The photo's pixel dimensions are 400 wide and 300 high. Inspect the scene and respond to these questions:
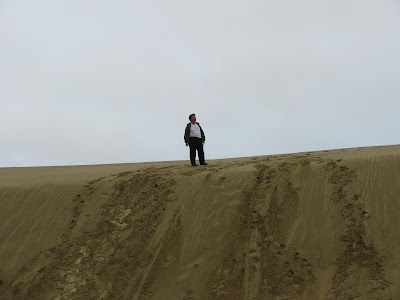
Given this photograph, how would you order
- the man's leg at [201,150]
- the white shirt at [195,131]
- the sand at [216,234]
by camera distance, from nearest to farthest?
the sand at [216,234] < the white shirt at [195,131] < the man's leg at [201,150]

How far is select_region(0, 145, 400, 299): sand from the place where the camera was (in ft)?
21.8

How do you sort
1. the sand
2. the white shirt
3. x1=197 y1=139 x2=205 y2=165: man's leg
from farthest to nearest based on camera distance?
x1=197 y1=139 x2=205 y2=165: man's leg, the white shirt, the sand

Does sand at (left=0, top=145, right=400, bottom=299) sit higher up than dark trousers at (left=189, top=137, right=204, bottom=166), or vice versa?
dark trousers at (left=189, top=137, right=204, bottom=166)

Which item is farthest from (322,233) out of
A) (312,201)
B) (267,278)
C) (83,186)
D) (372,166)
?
(83,186)

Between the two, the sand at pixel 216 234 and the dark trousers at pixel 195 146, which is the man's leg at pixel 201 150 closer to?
the dark trousers at pixel 195 146

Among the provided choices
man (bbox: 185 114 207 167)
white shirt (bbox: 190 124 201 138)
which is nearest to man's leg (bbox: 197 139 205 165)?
man (bbox: 185 114 207 167)

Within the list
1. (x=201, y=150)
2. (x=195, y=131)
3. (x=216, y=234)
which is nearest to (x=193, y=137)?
(x=195, y=131)

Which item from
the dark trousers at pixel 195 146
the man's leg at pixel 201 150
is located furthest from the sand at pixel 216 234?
the man's leg at pixel 201 150

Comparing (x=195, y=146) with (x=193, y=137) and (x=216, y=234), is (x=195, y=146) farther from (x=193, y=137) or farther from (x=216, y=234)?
(x=216, y=234)

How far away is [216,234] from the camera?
25.1ft

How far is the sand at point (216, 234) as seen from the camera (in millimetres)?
6656

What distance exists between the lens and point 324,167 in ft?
27.9

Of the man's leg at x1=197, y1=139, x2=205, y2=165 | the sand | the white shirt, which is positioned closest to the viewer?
the sand

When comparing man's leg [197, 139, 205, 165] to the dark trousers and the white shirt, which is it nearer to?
the dark trousers
